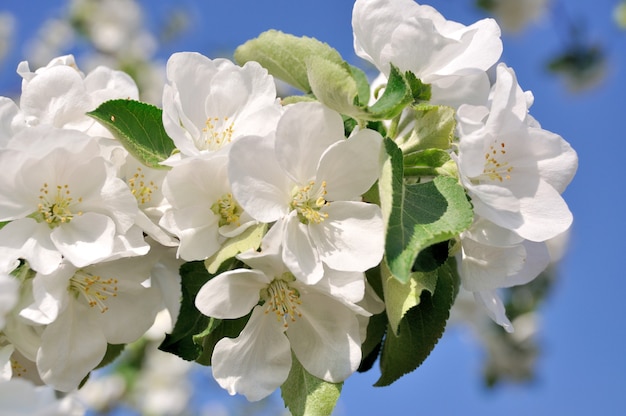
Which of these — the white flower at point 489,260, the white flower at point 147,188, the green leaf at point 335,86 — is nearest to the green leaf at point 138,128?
the white flower at point 147,188

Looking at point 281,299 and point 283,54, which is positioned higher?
point 283,54

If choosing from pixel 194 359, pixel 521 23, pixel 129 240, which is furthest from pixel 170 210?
pixel 521 23

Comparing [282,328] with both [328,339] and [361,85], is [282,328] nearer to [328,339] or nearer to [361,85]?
[328,339]

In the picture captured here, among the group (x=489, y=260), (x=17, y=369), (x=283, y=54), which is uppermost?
(x=283, y=54)

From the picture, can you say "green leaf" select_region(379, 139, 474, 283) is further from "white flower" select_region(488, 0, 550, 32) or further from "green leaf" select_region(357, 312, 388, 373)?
"white flower" select_region(488, 0, 550, 32)

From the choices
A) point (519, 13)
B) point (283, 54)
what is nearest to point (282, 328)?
point (283, 54)

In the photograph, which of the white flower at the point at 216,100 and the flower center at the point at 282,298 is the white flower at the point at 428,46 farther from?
the flower center at the point at 282,298

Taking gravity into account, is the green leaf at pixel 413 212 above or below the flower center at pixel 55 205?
above
